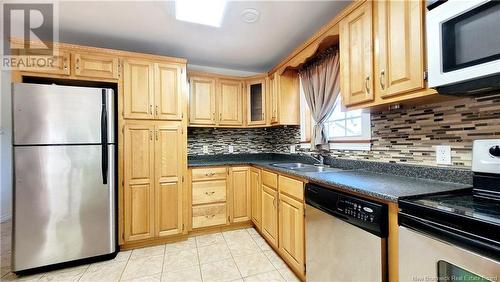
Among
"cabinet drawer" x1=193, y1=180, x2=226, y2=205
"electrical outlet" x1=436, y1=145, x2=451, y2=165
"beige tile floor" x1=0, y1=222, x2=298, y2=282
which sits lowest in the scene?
"beige tile floor" x1=0, y1=222, x2=298, y2=282

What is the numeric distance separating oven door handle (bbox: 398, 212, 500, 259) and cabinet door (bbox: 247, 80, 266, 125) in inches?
90.8

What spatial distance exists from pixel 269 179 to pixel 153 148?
1299mm

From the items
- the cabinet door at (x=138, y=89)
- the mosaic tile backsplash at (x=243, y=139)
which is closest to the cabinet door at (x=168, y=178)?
the cabinet door at (x=138, y=89)

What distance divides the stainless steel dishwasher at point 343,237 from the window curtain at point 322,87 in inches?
38.1

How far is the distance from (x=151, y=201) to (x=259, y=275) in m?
1.35

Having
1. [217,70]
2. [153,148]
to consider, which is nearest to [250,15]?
[217,70]

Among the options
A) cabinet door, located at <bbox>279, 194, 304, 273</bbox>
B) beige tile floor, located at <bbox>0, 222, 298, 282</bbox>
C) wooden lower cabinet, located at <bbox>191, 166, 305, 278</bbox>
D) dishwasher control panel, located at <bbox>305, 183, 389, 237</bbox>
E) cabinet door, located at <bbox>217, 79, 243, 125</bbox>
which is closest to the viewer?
dishwasher control panel, located at <bbox>305, 183, 389, 237</bbox>

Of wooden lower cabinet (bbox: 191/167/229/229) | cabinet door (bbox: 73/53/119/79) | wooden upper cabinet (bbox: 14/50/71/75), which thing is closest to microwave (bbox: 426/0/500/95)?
wooden lower cabinet (bbox: 191/167/229/229)

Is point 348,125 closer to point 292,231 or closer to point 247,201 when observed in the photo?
point 292,231

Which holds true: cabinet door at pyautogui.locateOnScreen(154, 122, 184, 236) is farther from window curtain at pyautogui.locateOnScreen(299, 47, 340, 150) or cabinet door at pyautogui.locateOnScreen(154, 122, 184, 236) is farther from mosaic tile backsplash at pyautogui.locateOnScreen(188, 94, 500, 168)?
mosaic tile backsplash at pyautogui.locateOnScreen(188, 94, 500, 168)

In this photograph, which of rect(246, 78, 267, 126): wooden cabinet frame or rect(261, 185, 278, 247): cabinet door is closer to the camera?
rect(261, 185, 278, 247): cabinet door

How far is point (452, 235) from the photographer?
78cm

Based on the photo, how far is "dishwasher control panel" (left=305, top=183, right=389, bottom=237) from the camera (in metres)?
1.06

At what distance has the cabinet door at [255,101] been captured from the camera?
312 centimetres
